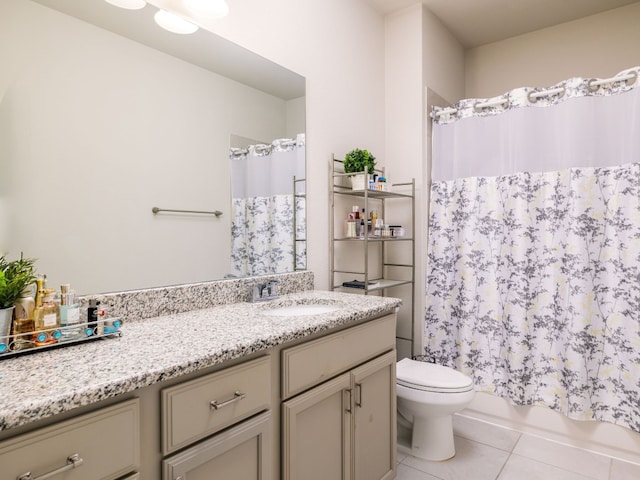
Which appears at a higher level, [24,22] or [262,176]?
[24,22]

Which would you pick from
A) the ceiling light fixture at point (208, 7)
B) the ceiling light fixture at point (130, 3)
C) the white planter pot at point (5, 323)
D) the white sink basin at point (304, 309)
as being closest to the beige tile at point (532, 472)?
the white sink basin at point (304, 309)

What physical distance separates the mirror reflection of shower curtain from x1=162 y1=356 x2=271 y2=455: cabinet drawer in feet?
2.30

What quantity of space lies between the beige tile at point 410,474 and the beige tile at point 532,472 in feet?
1.13

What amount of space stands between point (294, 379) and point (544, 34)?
312 cm

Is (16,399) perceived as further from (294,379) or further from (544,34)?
(544,34)

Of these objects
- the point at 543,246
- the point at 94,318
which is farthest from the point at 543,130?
the point at 94,318

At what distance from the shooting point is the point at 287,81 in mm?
1992

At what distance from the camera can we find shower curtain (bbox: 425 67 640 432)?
2.05 meters

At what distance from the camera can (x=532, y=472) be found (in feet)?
6.41

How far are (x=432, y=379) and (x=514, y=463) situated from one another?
23.6 inches

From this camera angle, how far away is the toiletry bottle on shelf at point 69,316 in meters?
1.07

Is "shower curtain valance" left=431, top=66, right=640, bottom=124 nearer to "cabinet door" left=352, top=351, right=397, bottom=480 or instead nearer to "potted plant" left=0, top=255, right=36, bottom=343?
"cabinet door" left=352, top=351, right=397, bottom=480

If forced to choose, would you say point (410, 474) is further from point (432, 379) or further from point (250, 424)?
point (250, 424)

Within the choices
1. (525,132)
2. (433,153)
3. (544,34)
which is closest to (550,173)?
(525,132)
